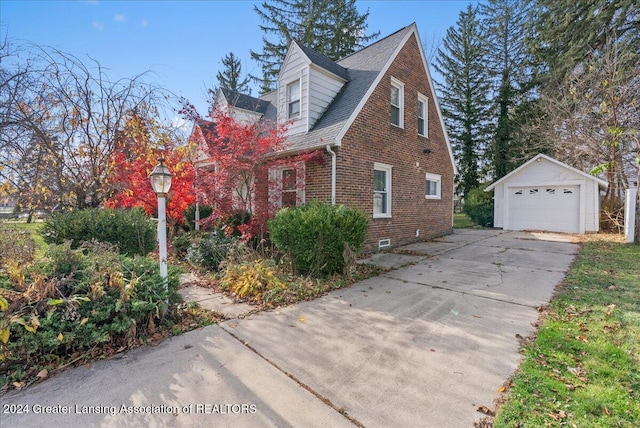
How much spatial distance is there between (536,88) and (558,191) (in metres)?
11.4

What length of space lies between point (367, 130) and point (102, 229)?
7.12 meters

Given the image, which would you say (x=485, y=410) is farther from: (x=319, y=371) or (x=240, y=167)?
(x=240, y=167)

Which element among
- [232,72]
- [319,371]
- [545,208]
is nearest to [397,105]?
[319,371]

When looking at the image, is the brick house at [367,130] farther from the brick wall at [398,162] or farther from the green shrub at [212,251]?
the green shrub at [212,251]

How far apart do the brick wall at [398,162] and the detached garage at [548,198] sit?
477 cm

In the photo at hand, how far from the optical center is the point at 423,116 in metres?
11.1

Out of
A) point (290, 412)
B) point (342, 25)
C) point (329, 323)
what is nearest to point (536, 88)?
point (342, 25)

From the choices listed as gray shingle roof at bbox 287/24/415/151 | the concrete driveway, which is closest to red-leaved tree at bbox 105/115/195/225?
gray shingle roof at bbox 287/24/415/151

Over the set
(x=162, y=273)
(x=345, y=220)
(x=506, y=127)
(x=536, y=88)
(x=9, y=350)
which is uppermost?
(x=536, y=88)

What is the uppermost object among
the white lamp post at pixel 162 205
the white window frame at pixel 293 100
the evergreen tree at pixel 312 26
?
the evergreen tree at pixel 312 26

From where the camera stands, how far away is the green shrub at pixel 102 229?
6332 millimetres

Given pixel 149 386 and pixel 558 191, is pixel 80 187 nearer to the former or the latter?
pixel 149 386

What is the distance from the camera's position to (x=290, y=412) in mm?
2193

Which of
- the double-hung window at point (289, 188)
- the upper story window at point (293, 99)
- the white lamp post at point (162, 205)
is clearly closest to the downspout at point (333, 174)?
the double-hung window at point (289, 188)
